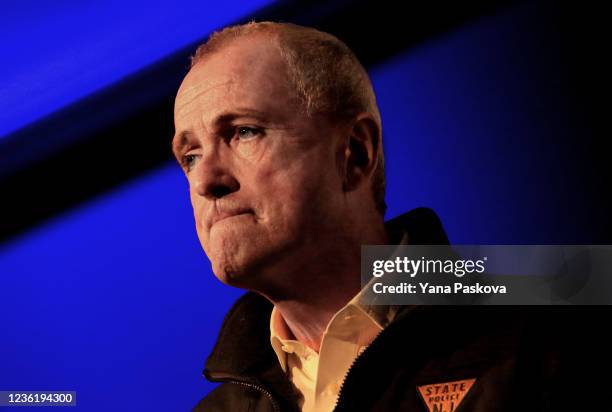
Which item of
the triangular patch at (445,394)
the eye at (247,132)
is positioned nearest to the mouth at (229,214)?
the eye at (247,132)

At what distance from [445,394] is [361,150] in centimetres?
40

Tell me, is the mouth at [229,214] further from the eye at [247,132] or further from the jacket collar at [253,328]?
the jacket collar at [253,328]

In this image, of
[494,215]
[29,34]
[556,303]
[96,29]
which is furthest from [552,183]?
[29,34]

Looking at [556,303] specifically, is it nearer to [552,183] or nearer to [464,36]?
[552,183]

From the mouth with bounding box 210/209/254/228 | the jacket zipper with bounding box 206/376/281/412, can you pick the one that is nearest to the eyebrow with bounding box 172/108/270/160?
the mouth with bounding box 210/209/254/228

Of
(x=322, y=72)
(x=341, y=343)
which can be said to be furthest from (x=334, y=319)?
(x=322, y=72)

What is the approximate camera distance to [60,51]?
5.74 ft

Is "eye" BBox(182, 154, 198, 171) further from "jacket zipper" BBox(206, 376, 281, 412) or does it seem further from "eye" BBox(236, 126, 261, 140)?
"jacket zipper" BBox(206, 376, 281, 412)

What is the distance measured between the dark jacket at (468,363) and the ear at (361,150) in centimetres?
12

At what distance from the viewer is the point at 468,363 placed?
130 centimetres

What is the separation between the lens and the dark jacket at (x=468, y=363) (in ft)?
Answer: 4.13

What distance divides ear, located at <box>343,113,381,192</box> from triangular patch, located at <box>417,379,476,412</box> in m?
0.33

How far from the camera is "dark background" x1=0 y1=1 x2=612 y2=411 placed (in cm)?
154

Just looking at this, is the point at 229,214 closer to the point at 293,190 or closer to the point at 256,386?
the point at 293,190
